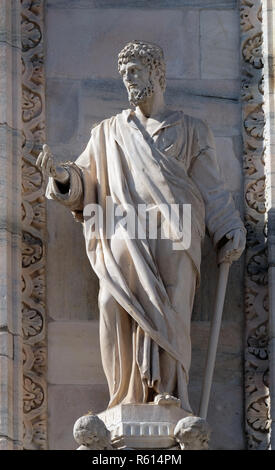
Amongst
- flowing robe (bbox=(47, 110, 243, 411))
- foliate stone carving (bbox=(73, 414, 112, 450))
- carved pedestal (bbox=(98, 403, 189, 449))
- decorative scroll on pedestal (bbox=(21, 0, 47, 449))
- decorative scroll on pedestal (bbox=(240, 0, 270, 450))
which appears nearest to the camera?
foliate stone carving (bbox=(73, 414, 112, 450))

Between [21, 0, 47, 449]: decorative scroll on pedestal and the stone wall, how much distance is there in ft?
0.20

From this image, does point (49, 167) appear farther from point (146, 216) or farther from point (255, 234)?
point (255, 234)

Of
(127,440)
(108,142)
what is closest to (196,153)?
(108,142)

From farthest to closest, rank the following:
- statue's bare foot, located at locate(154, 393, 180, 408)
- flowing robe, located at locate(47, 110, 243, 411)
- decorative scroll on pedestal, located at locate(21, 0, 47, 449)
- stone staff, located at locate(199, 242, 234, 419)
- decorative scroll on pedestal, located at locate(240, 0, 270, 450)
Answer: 1. decorative scroll on pedestal, located at locate(240, 0, 270, 450)
2. decorative scroll on pedestal, located at locate(21, 0, 47, 449)
3. stone staff, located at locate(199, 242, 234, 419)
4. flowing robe, located at locate(47, 110, 243, 411)
5. statue's bare foot, located at locate(154, 393, 180, 408)

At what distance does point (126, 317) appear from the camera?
15812mm

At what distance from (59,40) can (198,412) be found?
2306mm

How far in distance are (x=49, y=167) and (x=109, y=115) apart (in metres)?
0.99

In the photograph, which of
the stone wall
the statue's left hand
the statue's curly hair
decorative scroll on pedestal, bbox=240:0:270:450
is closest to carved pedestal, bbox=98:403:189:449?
the stone wall

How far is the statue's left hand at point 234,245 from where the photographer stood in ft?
52.5

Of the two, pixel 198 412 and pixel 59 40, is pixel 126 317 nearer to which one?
pixel 198 412

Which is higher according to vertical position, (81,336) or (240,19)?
(240,19)

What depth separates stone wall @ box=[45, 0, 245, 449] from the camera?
16219 millimetres

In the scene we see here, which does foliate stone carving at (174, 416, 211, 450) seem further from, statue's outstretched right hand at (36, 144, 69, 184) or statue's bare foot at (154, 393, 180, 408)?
statue's outstretched right hand at (36, 144, 69, 184)

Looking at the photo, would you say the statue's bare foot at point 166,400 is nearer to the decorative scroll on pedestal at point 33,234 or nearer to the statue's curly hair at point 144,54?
the decorative scroll on pedestal at point 33,234
